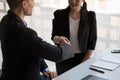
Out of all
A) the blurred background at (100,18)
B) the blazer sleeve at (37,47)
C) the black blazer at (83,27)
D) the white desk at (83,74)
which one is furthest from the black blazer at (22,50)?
the blurred background at (100,18)

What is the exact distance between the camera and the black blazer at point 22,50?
1547mm

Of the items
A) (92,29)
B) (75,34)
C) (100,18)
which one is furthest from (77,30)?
(100,18)

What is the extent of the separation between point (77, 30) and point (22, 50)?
94 cm

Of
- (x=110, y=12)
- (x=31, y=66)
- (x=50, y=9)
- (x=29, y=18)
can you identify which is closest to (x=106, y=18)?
(x=110, y=12)

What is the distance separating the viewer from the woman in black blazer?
2393mm

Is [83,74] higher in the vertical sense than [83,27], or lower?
lower

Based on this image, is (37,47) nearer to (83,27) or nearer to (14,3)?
(14,3)

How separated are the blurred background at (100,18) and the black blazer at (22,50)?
1753 mm

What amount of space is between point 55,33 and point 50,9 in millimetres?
1123

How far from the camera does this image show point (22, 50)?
158 centimetres

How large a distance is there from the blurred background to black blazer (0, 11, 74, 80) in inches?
69.0

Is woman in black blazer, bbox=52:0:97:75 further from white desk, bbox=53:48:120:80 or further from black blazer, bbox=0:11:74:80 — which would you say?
black blazer, bbox=0:11:74:80

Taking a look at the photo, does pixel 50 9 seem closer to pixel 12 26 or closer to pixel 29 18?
pixel 29 18

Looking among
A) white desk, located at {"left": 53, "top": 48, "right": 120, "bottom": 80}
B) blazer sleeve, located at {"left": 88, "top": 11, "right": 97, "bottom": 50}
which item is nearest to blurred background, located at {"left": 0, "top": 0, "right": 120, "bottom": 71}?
blazer sleeve, located at {"left": 88, "top": 11, "right": 97, "bottom": 50}
